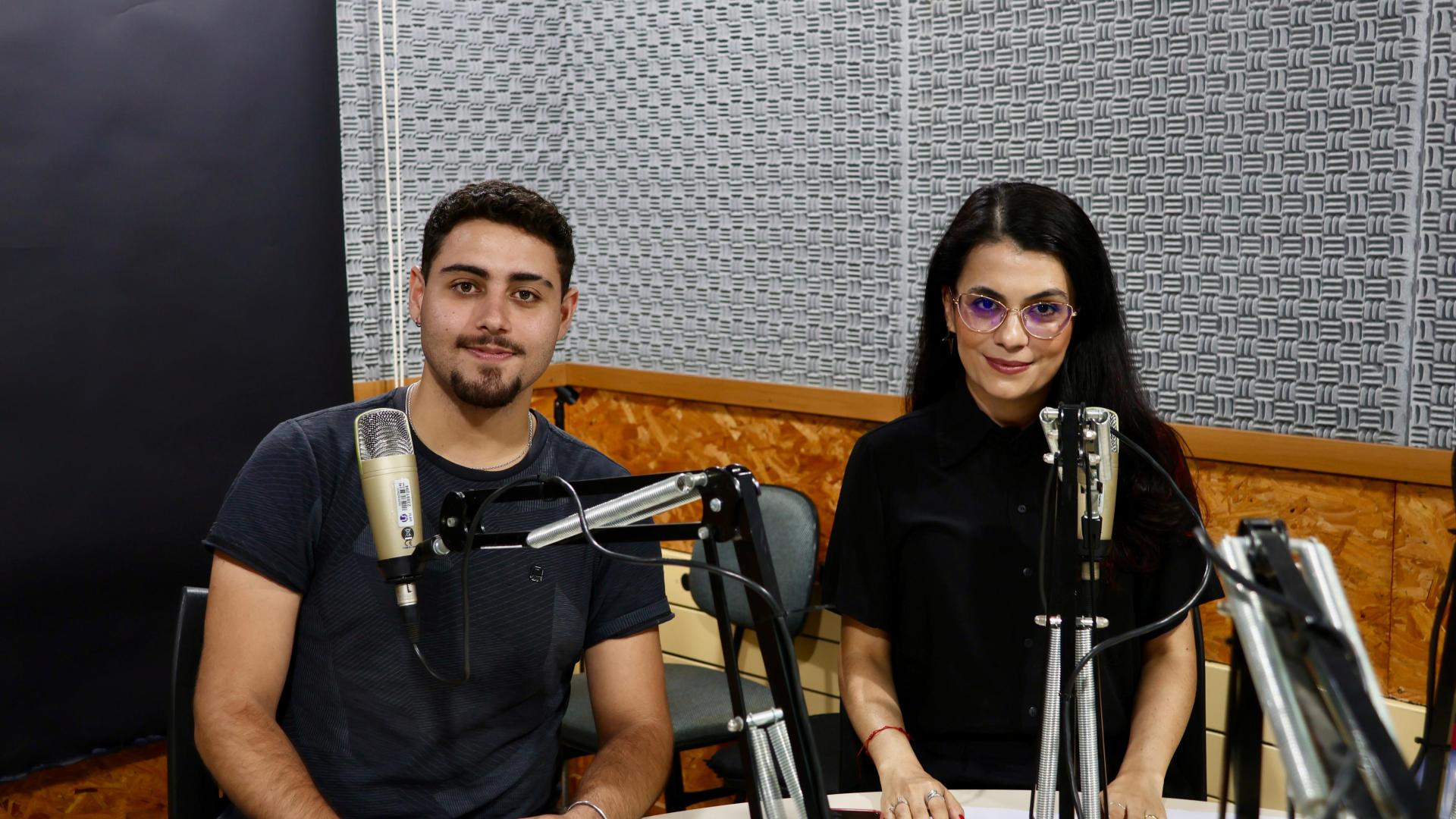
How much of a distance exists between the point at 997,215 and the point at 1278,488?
113 cm

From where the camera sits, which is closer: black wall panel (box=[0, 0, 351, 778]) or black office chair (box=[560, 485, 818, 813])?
black wall panel (box=[0, 0, 351, 778])

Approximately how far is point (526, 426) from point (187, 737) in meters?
0.71

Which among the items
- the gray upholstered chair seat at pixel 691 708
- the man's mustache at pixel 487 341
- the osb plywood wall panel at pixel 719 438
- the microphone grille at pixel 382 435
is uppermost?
the man's mustache at pixel 487 341

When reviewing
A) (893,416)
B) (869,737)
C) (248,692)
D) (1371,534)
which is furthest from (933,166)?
(248,692)

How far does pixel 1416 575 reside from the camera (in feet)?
8.22

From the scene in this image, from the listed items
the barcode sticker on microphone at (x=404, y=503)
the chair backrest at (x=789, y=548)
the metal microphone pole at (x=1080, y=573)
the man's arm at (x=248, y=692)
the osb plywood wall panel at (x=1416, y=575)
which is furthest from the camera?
the chair backrest at (x=789, y=548)

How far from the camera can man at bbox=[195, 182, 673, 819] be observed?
71.0 inches

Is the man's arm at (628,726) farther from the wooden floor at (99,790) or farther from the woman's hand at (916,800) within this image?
the wooden floor at (99,790)

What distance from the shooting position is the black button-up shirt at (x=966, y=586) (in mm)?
1988

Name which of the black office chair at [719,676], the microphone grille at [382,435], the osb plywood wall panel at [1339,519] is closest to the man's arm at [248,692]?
the microphone grille at [382,435]

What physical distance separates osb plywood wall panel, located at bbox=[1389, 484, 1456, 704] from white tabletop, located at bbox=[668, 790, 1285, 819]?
102 cm

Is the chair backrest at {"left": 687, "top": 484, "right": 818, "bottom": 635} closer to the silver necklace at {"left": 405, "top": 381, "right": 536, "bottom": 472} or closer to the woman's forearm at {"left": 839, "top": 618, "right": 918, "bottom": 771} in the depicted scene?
the woman's forearm at {"left": 839, "top": 618, "right": 918, "bottom": 771}

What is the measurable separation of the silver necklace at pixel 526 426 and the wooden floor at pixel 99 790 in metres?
1.27

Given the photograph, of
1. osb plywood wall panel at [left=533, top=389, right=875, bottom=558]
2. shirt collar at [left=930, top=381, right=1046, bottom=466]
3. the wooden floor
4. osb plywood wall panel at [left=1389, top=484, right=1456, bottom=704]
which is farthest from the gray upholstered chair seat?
osb plywood wall panel at [left=1389, top=484, right=1456, bottom=704]
